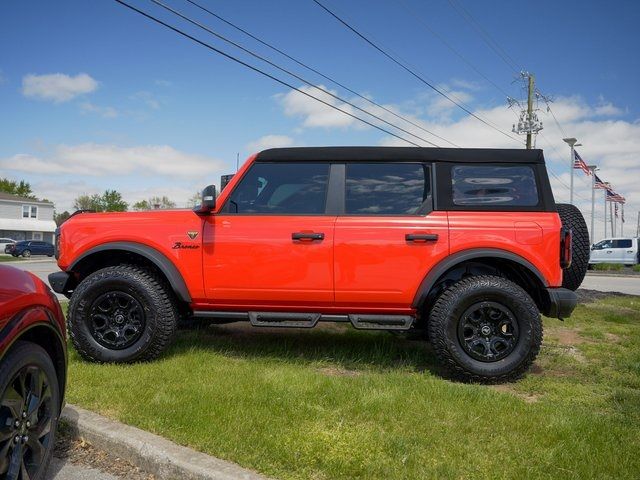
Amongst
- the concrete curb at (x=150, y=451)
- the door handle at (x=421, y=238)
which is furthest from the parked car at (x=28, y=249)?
the door handle at (x=421, y=238)

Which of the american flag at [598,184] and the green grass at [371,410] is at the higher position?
the american flag at [598,184]

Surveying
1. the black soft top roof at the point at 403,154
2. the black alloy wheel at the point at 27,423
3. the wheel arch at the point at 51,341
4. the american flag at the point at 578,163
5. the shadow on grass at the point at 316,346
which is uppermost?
the american flag at the point at 578,163

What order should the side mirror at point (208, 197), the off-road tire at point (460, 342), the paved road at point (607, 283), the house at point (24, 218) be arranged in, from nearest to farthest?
the off-road tire at point (460, 342)
the side mirror at point (208, 197)
the paved road at point (607, 283)
the house at point (24, 218)

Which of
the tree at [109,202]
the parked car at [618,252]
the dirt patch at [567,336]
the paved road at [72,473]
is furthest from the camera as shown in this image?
the tree at [109,202]

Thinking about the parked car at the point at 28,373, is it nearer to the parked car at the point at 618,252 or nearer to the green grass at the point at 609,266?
the green grass at the point at 609,266

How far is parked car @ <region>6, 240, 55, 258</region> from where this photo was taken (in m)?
38.9

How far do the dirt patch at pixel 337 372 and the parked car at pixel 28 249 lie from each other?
40641 mm

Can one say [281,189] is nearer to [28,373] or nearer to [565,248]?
[565,248]

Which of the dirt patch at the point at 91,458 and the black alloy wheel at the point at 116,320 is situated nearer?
the dirt patch at the point at 91,458

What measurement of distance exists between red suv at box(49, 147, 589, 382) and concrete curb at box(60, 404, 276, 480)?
4.55 feet

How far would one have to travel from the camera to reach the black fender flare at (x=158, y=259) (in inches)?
183

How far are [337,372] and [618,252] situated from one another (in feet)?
101

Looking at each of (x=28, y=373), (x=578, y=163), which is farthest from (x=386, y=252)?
(x=578, y=163)

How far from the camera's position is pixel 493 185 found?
15.4 ft
